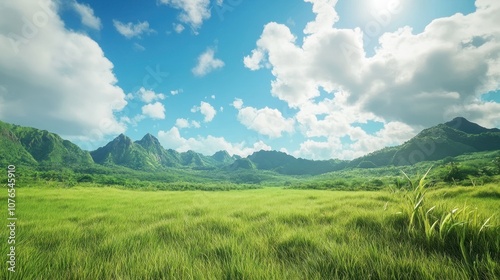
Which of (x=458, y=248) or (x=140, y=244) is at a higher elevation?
(x=458, y=248)

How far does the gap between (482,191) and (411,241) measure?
14493 mm

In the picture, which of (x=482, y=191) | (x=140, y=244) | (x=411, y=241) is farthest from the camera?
(x=482, y=191)

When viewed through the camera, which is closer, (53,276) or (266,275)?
(266,275)

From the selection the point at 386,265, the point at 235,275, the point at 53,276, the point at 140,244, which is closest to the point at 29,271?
the point at 53,276

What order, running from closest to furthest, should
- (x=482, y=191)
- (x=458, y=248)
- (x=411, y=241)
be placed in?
1. (x=458, y=248)
2. (x=411, y=241)
3. (x=482, y=191)

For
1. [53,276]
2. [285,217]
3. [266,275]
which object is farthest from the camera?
[285,217]

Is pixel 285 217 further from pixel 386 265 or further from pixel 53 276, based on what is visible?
pixel 53 276

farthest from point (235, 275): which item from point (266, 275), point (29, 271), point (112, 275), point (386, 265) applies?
point (29, 271)

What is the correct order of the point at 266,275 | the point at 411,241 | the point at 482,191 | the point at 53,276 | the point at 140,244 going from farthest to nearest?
1. the point at 482,191
2. the point at 140,244
3. the point at 411,241
4. the point at 53,276
5. the point at 266,275

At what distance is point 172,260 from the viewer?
119 inches

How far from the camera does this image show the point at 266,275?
8.02 ft

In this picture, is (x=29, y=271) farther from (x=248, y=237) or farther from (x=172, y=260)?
(x=248, y=237)

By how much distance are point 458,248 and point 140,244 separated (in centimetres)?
468

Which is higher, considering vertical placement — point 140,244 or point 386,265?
point 386,265
